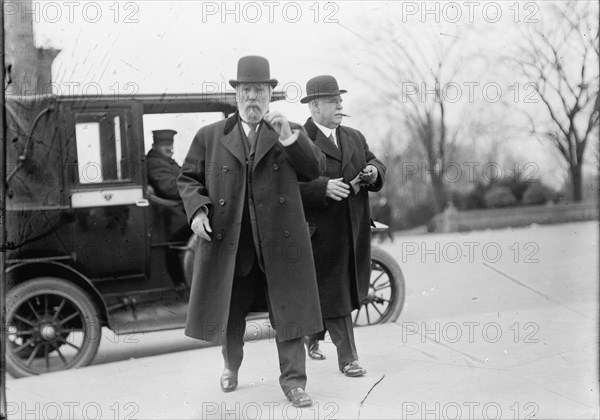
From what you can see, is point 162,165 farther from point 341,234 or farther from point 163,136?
point 341,234

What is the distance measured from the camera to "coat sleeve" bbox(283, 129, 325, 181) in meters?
3.94

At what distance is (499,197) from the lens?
18922 mm

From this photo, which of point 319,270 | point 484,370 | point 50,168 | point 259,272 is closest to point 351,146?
point 319,270

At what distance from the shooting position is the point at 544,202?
1559 cm

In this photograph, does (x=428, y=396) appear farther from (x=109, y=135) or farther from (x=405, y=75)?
(x=109, y=135)

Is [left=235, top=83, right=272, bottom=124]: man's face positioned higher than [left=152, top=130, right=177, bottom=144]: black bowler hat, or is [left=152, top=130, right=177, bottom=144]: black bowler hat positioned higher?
[left=235, top=83, right=272, bottom=124]: man's face

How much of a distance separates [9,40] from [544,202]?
12870 millimetres

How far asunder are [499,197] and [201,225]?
15874 mm

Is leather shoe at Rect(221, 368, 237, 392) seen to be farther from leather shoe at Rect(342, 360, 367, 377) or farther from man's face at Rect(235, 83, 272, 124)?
man's face at Rect(235, 83, 272, 124)

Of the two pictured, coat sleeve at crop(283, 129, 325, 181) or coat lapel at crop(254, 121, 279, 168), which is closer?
coat sleeve at crop(283, 129, 325, 181)

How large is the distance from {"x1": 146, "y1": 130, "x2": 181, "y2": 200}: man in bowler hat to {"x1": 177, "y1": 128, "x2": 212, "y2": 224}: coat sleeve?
4.67 ft

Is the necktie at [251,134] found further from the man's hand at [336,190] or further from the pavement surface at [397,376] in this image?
the pavement surface at [397,376]

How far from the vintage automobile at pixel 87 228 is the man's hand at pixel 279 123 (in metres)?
1.88

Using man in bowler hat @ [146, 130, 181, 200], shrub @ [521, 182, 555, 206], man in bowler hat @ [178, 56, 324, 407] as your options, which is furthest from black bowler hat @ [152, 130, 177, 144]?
shrub @ [521, 182, 555, 206]
